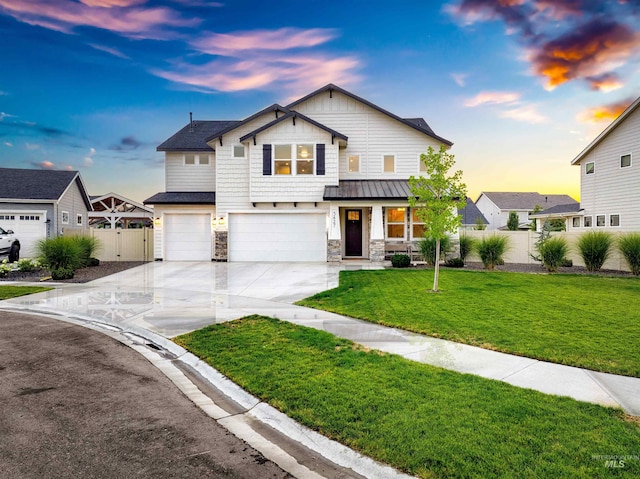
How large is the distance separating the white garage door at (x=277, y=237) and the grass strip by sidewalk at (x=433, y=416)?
14.3 m

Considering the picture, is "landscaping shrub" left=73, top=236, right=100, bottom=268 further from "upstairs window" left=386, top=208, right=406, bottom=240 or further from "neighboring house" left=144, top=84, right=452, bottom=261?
"upstairs window" left=386, top=208, right=406, bottom=240

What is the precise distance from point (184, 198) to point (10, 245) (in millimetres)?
9168

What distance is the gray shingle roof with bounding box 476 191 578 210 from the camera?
5150 cm

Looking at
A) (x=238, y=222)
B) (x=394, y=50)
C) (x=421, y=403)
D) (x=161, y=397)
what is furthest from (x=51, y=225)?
(x=421, y=403)

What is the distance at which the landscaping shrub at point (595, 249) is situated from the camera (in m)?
15.5

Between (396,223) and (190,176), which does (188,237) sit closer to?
(190,176)

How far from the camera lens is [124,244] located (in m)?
21.8

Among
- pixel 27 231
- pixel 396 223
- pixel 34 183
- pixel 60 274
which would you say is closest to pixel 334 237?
pixel 396 223

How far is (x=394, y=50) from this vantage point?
18.6m

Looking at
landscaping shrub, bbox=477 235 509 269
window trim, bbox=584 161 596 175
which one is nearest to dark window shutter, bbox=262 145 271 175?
landscaping shrub, bbox=477 235 509 269

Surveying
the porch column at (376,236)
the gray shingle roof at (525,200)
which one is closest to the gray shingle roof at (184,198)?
the porch column at (376,236)

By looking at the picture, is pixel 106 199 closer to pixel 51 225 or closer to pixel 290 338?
pixel 51 225

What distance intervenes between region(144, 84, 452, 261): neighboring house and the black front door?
0.19ft

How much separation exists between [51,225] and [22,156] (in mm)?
7945
